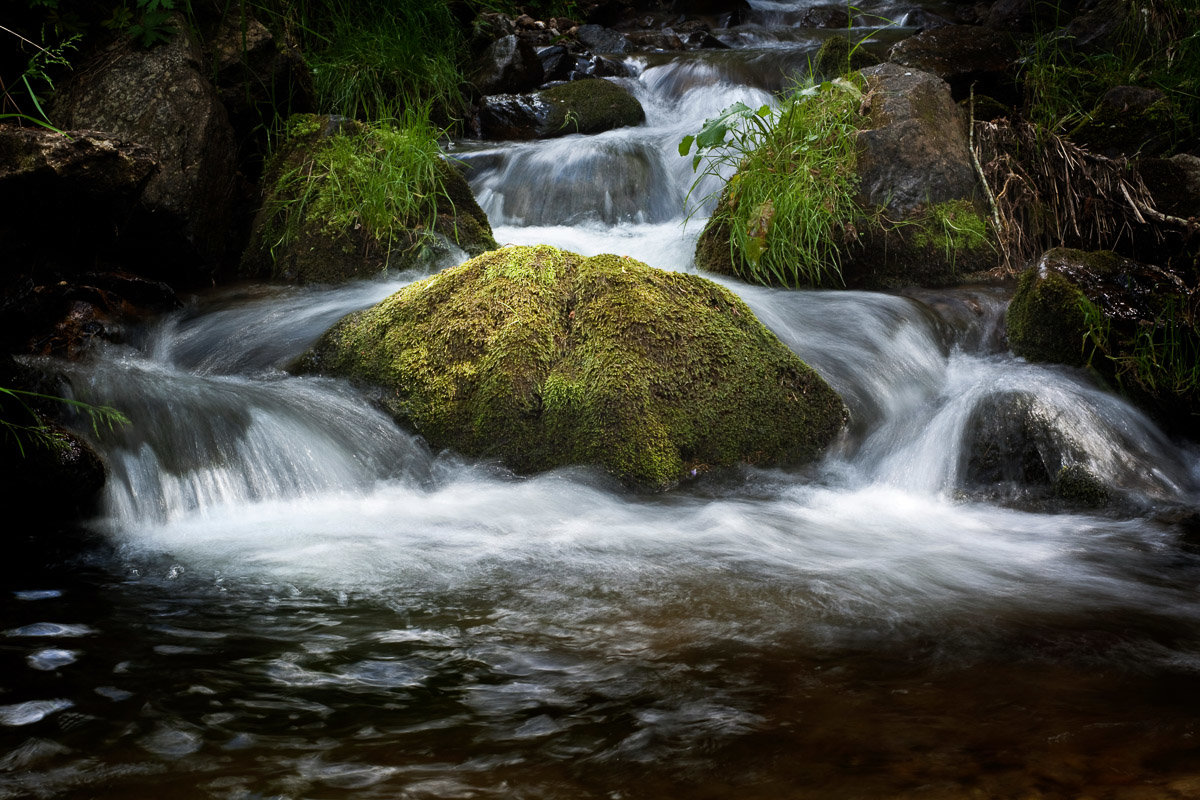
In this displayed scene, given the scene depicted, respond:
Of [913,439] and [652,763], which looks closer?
[652,763]

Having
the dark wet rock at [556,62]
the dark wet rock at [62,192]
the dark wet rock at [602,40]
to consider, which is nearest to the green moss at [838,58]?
the dark wet rock at [556,62]

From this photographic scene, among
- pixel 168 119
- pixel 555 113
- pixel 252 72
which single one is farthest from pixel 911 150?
pixel 168 119

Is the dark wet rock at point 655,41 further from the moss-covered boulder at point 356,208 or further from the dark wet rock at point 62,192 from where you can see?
the dark wet rock at point 62,192

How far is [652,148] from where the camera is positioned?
24.2 feet

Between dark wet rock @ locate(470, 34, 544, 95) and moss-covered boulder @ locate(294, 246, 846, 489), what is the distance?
542 cm

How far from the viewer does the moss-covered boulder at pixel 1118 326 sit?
4039 mm

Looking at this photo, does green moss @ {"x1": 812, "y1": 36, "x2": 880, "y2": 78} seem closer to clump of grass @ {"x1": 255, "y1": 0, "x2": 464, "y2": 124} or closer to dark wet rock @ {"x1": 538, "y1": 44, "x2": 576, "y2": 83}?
clump of grass @ {"x1": 255, "y1": 0, "x2": 464, "y2": 124}

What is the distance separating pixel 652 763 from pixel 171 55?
5177mm

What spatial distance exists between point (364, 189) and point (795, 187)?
249 cm

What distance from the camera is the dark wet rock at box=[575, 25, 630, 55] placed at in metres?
10.8

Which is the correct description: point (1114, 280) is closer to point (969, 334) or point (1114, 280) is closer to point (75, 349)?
point (969, 334)

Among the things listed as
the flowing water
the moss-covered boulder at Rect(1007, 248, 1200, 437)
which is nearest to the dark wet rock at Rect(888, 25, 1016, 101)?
the flowing water

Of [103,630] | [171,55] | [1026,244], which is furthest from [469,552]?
[1026,244]

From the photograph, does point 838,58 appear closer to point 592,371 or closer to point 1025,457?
point 1025,457
